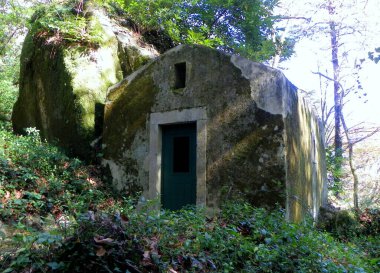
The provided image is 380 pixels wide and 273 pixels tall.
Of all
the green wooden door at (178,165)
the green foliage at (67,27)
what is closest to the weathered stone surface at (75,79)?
the green foliage at (67,27)

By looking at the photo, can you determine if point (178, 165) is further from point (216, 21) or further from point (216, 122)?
point (216, 21)

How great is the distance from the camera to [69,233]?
3562mm

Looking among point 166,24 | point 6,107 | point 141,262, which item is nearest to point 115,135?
point 166,24

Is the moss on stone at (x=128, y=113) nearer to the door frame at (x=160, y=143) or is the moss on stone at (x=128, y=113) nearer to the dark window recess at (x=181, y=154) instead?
the door frame at (x=160, y=143)

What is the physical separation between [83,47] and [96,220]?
722 cm

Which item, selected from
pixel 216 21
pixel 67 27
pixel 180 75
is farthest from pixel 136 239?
pixel 216 21

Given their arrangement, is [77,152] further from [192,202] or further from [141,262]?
[141,262]

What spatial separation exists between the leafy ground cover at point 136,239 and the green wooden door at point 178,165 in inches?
53.2

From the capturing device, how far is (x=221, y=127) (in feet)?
23.6

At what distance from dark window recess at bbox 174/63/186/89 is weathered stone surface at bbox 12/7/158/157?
91.4 inches

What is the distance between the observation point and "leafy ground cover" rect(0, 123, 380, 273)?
119 inches

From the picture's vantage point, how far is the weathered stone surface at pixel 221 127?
21.8 ft

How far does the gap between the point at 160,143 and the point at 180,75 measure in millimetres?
1525

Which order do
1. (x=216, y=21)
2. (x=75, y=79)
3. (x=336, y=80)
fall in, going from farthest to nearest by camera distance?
(x=336, y=80), (x=216, y=21), (x=75, y=79)
